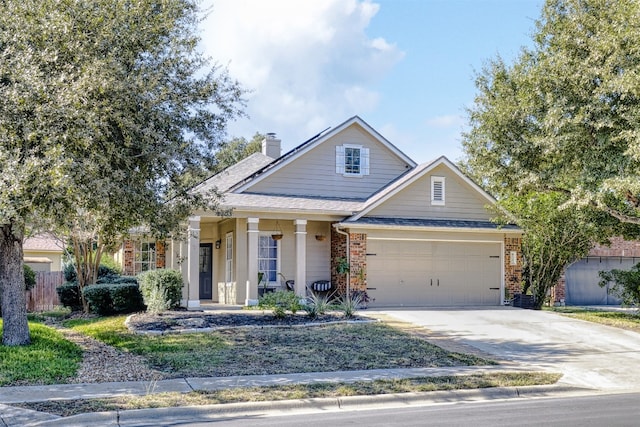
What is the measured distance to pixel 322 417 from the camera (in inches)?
315

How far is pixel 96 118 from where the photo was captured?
10.5m

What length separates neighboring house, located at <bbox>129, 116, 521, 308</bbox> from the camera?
65.1 ft

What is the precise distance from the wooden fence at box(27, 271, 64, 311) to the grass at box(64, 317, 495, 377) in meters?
8.94

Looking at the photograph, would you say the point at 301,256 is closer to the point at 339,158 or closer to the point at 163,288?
the point at 339,158

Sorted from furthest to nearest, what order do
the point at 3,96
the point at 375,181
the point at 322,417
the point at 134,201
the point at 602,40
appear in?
the point at 375,181
the point at 602,40
the point at 134,201
the point at 3,96
the point at 322,417

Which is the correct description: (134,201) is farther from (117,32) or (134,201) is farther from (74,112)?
(117,32)

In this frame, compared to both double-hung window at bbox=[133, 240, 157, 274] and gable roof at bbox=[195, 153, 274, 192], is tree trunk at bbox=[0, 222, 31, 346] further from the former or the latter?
double-hung window at bbox=[133, 240, 157, 274]

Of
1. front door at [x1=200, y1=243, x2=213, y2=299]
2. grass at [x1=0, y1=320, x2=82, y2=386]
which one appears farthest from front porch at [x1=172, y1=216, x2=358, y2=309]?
grass at [x1=0, y1=320, x2=82, y2=386]

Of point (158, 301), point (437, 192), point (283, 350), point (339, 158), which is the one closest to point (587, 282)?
point (437, 192)

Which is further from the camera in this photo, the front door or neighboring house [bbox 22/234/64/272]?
neighboring house [bbox 22/234/64/272]

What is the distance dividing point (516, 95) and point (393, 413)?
1141 cm

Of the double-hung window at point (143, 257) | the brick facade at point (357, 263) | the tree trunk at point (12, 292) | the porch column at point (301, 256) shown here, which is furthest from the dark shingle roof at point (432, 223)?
the tree trunk at point (12, 292)

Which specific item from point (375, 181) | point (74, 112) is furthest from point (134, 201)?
point (375, 181)

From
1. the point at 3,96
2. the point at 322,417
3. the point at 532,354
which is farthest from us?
the point at 532,354
